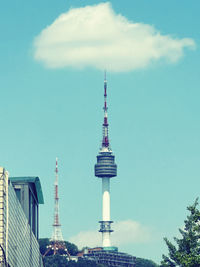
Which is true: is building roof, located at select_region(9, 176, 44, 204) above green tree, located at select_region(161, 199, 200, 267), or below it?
above

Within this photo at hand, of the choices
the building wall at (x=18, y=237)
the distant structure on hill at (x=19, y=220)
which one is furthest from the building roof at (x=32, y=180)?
the building wall at (x=18, y=237)

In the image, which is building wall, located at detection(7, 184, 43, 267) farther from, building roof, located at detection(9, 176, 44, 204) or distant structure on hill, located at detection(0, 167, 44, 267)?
building roof, located at detection(9, 176, 44, 204)

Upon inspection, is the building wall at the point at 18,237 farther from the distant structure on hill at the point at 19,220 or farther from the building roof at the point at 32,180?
the building roof at the point at 32,180

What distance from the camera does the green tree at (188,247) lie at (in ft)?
316

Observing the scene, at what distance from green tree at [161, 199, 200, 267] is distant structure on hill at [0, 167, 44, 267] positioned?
19.5 meters

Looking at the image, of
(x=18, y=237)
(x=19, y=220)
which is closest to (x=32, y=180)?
(x=19, y=220)

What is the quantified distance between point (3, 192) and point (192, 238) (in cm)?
2635

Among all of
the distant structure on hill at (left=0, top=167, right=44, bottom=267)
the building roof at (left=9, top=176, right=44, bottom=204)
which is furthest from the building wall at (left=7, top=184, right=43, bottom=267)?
the building roof at (left=9, top=176, right=44, bottom=204)

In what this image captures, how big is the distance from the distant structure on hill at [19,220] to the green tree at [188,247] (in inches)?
769

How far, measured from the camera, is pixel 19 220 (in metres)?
125

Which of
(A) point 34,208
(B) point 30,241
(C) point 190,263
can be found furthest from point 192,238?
(A) point 34,208

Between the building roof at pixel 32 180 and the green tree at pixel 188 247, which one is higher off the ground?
the building roof at pixel 32 180

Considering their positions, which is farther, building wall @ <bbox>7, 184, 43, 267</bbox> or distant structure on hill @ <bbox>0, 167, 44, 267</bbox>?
building wall @ <bbox>7, 184, 43, 267</bbox>

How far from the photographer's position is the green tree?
96469 mm
